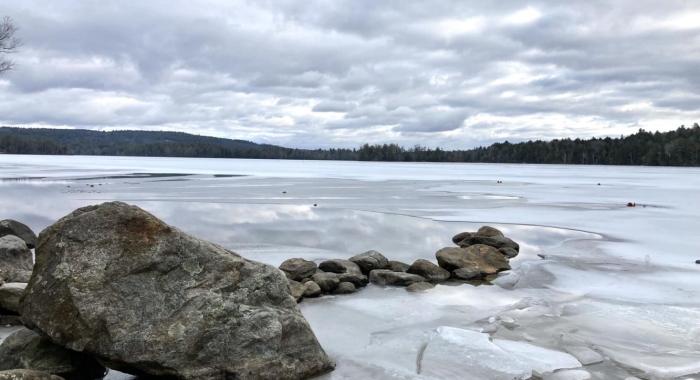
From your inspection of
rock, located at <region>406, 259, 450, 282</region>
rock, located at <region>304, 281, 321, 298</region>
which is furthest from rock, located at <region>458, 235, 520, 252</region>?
rock, located at <region>304, 281, 321, 298</region>

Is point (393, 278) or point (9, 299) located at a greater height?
point (9, 299)

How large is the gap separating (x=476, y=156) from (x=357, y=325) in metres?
146

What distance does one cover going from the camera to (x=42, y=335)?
206 inches

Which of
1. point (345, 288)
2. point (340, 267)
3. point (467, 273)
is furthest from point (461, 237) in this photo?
point (345, 288)

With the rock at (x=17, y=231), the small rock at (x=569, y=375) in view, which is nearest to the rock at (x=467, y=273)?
the small rock at (x=569, y=375)

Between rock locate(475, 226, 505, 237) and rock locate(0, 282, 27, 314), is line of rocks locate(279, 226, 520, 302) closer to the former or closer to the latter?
rock locate(475, 226, 505, 237)

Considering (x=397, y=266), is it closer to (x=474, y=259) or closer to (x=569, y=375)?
(x=474, y=259)

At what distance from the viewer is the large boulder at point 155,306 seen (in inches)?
198

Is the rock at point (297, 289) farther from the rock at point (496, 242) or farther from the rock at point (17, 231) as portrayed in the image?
the rock at point (17, 231)

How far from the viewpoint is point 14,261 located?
8.45 m

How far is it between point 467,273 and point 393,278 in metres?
1.47

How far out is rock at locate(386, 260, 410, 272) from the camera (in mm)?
10499

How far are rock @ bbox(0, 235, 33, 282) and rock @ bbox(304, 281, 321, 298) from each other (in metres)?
3.99

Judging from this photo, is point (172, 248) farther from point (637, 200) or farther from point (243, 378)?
point (637, 200)
